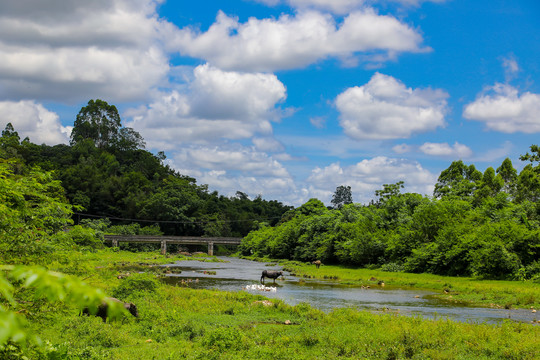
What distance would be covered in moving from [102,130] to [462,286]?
143 meters

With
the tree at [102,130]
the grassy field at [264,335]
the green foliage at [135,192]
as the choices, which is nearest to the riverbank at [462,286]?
the grassy field at [264,335]


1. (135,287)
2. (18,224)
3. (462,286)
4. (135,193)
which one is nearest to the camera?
(18,224)

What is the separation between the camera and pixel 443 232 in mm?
46156

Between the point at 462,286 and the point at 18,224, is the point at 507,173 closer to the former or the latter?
the point at 462,286

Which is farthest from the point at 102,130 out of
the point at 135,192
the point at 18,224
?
the point at 18,224

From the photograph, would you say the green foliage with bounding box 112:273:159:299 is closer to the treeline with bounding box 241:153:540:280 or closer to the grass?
the grass

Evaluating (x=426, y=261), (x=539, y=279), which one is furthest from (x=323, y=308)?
(x=426, y=261)

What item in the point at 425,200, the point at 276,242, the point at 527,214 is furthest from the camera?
the point at 276,242

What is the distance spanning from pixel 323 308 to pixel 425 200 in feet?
129

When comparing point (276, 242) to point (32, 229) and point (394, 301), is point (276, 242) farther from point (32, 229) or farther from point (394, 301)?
point (32, 229)

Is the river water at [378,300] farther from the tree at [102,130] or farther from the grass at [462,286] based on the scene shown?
the tree at [102,130]

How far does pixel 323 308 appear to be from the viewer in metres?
24.6

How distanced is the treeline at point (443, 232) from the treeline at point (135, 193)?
41.0 meters

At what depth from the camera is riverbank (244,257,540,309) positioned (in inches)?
1088
